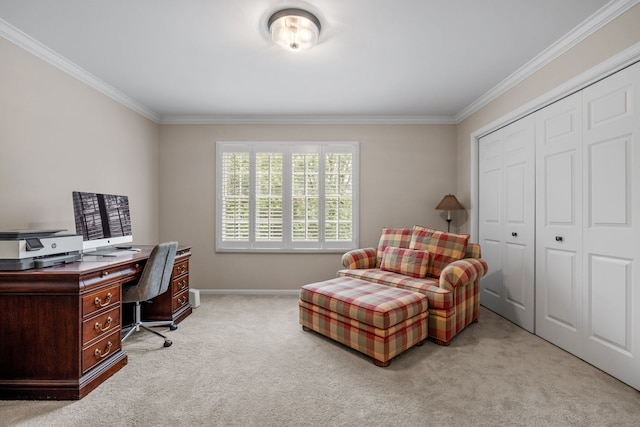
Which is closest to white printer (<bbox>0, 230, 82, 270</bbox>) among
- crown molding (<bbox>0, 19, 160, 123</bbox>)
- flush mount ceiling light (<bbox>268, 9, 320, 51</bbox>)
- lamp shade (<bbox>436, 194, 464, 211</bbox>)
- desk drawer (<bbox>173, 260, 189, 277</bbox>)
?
desk drawer (<bbox>173, 260, 189, 277</bbox>)

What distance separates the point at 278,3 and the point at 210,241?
3.25 m

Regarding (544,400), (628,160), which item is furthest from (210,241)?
(628,160)

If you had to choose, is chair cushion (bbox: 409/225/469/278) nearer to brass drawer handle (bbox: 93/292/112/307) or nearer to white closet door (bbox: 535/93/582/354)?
white closet door (bbox: 535/93/582/354)

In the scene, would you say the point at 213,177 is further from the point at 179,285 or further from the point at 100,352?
the point at 100,352

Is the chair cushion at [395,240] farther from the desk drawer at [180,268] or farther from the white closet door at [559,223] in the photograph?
the desk drawer at [180,268]

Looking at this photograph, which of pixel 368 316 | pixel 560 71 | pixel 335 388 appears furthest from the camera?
pixel 560 71

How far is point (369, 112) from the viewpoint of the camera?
4141 millimetres

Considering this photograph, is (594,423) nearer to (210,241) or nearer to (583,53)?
(583,53)

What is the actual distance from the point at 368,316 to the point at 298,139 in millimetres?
2824

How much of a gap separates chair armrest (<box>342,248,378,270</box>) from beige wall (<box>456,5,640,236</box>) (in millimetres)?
1453

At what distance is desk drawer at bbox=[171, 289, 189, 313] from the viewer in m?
3.17

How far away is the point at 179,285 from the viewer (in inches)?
130

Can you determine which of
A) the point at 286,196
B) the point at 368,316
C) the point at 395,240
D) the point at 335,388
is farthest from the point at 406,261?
the point at 286,196

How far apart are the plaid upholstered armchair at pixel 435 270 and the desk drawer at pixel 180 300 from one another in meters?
1.82
